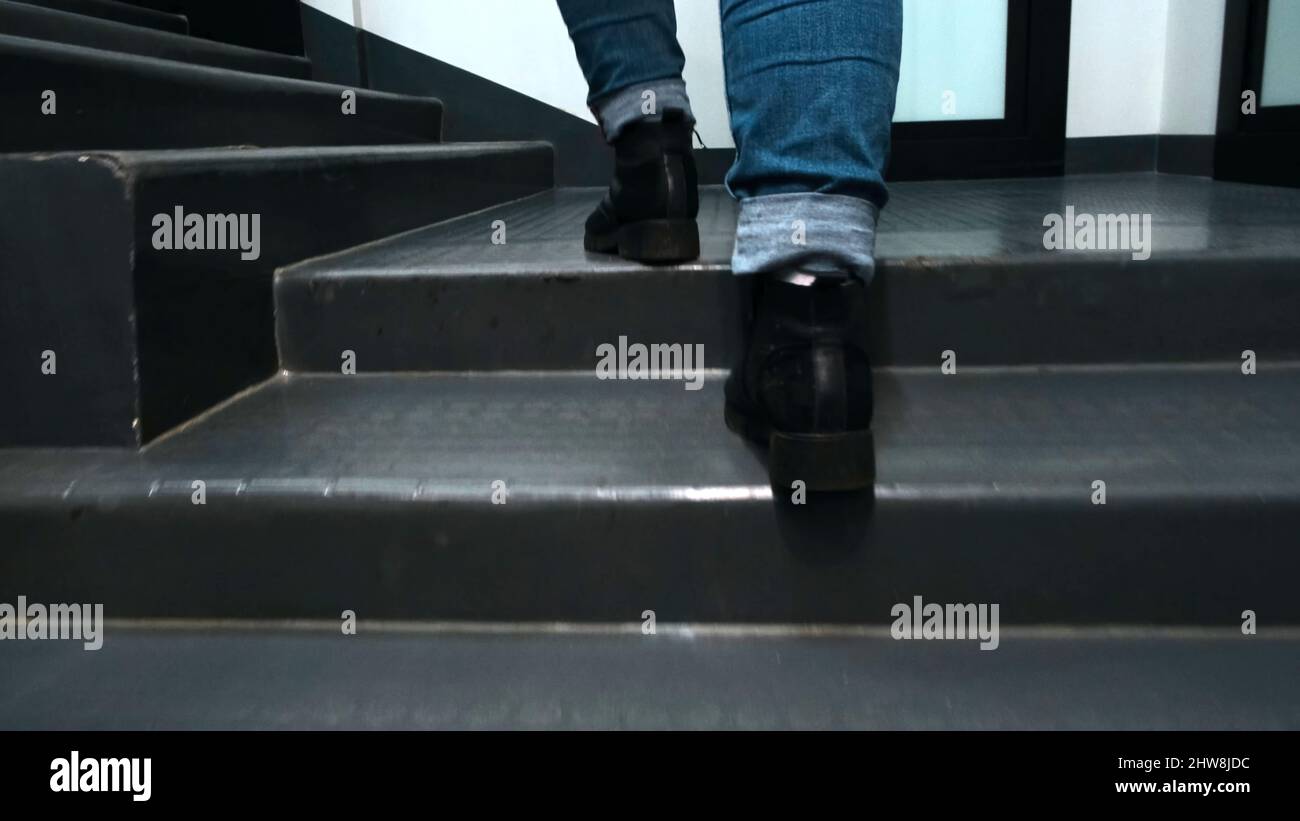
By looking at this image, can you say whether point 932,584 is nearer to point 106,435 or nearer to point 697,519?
point 697,519

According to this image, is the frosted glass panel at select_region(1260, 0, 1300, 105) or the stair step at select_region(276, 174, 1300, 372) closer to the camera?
the stair step at select_region(276, 174, 1300, 372)

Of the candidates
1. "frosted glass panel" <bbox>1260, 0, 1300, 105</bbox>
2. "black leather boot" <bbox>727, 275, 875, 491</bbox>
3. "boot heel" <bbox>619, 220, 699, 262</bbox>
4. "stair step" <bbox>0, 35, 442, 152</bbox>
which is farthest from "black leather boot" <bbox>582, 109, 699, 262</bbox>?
"frosted glass panel" <bbox>1260, 0, 1300, 105</bbox>

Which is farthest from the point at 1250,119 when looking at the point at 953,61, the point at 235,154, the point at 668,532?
the point at 235,154

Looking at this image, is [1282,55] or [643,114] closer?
[643,114]

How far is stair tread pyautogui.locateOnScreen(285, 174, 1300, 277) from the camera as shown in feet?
2.97

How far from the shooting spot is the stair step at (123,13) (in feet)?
5.12

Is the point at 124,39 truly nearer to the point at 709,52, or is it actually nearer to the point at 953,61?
the point at 709,52

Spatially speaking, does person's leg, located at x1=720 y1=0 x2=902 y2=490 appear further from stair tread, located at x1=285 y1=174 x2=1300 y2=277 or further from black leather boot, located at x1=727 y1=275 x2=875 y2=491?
stair tread, located at x1=285 y1=174 x2=1300 y2=277

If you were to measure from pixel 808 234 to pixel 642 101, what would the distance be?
34 centimetres

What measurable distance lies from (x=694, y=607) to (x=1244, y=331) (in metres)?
0.64

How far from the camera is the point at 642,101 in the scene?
88 cm

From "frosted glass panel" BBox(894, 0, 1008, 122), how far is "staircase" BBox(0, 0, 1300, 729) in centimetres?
118

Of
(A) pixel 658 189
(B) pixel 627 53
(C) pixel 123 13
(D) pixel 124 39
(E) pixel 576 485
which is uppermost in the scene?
(C) pixel 123 13
